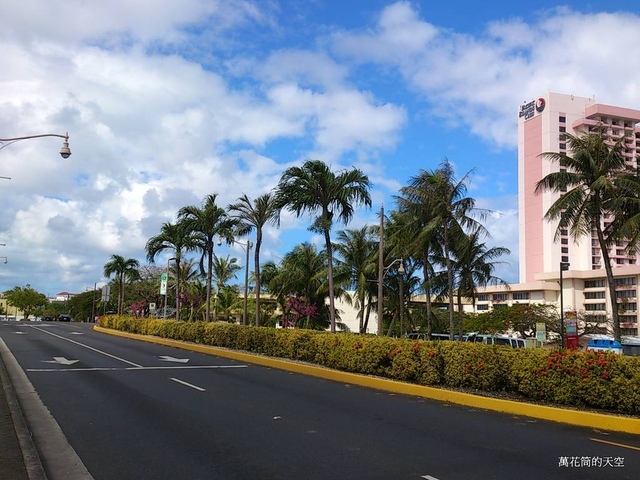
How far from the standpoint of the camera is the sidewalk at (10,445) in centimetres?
617

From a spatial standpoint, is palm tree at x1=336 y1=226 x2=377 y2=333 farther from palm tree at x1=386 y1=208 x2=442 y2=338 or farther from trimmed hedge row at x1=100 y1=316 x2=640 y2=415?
trimmed hedge row at x1=100 y1=316 x2=640 y2=415

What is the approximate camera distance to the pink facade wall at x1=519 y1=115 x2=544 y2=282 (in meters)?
124

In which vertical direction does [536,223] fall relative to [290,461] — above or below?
above

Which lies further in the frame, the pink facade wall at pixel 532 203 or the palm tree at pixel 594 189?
the pink facade wall at pixel 532 203

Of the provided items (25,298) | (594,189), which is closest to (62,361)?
(594,189)

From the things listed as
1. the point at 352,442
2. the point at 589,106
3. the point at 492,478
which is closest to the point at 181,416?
the point at 352,442

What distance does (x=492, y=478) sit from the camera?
656 cm

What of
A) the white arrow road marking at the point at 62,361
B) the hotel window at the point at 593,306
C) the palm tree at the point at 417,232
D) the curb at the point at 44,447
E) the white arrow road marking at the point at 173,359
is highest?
the palm tree at the point at 417,232

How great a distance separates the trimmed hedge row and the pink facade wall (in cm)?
11313

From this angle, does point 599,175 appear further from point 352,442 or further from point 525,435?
point 352,442

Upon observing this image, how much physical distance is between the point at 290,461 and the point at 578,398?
20.7 ft

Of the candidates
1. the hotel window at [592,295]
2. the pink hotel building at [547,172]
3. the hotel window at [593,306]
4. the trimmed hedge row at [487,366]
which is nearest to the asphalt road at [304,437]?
the trimmed hedge row at [487,366]

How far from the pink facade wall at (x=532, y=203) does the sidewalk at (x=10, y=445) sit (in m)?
123

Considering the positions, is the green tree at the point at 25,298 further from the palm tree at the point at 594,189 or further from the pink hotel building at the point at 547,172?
the palm tree at the point at 594,189
